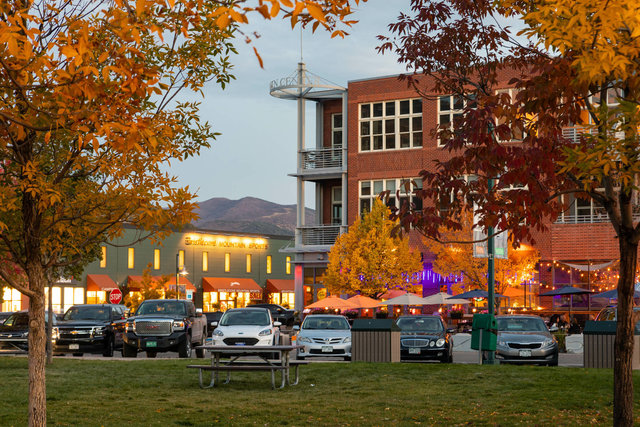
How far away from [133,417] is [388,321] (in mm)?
11510

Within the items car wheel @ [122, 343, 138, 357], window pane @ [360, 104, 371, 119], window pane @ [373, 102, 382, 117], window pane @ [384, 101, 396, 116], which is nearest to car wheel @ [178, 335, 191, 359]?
car wheel @ [122, 343, 138, 357]

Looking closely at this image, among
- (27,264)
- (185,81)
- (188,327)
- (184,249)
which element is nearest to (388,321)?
(188,327)

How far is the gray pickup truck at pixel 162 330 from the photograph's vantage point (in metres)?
29.7

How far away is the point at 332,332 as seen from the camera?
28.9 metres

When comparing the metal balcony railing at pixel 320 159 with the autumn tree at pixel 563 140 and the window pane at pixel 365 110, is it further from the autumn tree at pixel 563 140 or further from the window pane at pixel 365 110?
the autumn tree at pixel 563 140

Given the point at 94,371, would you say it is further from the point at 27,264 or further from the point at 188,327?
the point at 27,264

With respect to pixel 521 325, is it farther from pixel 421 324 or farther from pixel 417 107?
pixel 417 107

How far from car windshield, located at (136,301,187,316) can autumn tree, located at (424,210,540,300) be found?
2052 centimetres

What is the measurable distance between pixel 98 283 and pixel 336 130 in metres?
25.2

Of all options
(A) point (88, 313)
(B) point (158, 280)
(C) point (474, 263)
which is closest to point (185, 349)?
(A) point (88, 313)

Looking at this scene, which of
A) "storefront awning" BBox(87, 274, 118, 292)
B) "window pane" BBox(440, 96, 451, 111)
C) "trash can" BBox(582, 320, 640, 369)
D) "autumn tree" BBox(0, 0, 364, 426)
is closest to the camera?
"autumn tree" BBox(0, 0, 364, 426)

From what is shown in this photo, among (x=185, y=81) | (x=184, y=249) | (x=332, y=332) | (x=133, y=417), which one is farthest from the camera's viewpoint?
(x=184, y=249)

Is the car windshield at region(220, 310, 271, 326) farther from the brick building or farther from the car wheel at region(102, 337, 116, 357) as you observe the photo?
the brick building

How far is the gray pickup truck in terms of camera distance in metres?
29.7
